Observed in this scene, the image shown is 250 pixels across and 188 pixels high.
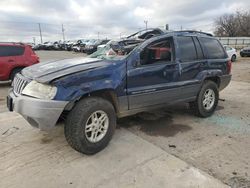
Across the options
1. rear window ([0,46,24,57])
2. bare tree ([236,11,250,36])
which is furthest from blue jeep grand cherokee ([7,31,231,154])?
bare tree ([236,11,250,36])

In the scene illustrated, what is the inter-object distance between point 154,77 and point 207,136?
135 centimetres

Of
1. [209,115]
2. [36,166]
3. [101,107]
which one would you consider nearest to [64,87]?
[101,107]

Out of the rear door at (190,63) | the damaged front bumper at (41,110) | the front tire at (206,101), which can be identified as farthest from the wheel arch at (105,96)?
the front tire at (206,101)

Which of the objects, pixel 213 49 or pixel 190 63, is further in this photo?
→ pixel 213 49

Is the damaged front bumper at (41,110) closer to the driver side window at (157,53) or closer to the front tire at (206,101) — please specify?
the driver side window at (157,53)

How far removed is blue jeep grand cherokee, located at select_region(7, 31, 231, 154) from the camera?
332cm

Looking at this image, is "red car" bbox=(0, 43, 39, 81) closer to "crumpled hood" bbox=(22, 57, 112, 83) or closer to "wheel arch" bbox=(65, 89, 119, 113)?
"crumpled hood" bbox=(22, 57, 112, 83)

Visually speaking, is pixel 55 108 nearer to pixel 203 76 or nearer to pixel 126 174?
pixel 126 174

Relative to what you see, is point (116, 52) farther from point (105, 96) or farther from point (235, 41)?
point (235, 41)

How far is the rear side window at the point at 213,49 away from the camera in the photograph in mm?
5418

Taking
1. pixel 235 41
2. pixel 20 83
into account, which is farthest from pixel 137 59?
pixel 235 41

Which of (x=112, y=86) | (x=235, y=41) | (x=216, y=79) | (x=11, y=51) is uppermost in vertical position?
(x=235, y=41)

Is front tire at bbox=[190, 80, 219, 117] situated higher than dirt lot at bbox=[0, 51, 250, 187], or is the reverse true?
front tire at bbox=[190, 80, 219, 117]

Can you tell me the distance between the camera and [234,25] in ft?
230
